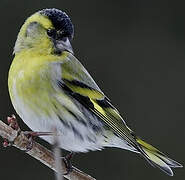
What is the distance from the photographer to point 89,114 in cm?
261

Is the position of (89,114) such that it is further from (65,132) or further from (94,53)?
(94,53)

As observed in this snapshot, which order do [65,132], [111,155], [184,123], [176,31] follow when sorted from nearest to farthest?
[65,132] < [111,155] < [184,123] < [176,31]

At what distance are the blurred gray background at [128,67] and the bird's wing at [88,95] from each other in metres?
1.75

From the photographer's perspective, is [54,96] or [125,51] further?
[125,51]

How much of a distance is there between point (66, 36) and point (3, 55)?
1.98 metres

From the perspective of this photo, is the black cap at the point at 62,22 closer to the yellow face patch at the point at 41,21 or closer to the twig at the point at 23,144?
the yellow face patch at the point at 41,21

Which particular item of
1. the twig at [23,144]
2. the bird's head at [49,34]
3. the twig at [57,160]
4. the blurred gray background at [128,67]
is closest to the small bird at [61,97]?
→ the bird's head at [49,34]

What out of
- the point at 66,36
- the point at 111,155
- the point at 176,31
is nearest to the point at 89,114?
the point at 66,36

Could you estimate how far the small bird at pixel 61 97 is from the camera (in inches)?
99.0

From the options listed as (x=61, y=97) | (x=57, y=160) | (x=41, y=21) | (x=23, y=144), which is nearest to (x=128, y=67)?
(x=41, y=21)

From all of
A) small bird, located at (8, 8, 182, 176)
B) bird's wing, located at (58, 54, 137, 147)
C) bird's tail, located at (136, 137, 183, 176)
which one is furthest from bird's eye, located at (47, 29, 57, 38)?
bird's tail, located at (136, 137, 183, 176)

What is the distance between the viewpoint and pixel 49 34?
2707 mm

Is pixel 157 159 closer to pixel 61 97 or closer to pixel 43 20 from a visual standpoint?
pixel 61 97

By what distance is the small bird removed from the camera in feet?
8.25
